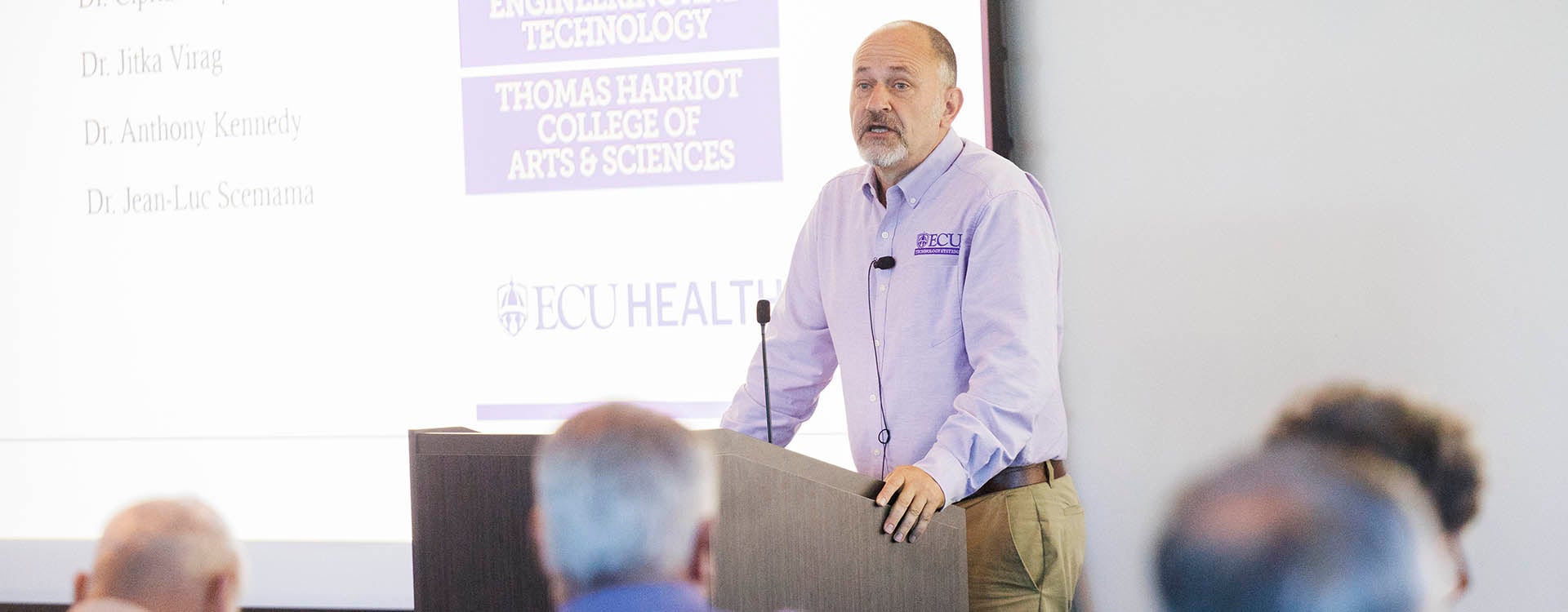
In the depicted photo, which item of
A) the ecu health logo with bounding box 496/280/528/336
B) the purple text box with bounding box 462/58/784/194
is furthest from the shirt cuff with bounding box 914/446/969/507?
the ecu health logo with bounding box 496/280/528/336

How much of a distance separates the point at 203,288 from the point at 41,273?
0.57m

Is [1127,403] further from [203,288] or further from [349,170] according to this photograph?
[203,288]

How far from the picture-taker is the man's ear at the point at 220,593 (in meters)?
1.47

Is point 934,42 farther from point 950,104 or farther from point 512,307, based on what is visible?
point 512,307

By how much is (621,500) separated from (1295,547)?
679 millimetres

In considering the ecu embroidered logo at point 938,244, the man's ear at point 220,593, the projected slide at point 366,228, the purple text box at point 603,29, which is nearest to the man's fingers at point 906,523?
the ecu embroidered logo at point 938,244

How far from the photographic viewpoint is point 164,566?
1463 millimetres

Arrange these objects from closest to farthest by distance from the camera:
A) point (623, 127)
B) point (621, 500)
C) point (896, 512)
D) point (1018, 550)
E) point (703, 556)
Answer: point (621, 500) → point (703, 556) → point (896, 512) → point (1018, 550) → point (623, 127)

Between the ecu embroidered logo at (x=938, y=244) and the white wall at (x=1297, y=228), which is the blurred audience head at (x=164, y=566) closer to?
the ecu embroidered logo at (x=938, y=244)

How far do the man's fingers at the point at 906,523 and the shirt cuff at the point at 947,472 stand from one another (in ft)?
0.29

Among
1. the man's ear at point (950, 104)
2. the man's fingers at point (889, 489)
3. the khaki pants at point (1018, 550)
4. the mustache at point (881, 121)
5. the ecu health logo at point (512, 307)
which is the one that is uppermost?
the man's ear at point (950, 104)

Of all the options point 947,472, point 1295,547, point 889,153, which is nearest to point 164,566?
point 947,472

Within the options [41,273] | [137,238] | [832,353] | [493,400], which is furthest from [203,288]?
[832,353]

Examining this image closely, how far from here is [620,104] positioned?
3.45m
